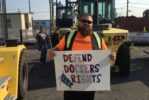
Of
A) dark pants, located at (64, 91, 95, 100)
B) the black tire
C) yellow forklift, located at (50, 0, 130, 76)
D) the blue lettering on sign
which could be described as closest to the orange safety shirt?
the blue lettering on sign

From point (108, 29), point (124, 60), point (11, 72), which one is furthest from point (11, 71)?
point (108, 29)

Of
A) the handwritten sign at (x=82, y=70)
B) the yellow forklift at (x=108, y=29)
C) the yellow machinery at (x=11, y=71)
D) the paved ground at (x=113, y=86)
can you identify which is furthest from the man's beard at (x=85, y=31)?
the yellow forklift at (x=108, y=29)

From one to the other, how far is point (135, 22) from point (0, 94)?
3290 cm

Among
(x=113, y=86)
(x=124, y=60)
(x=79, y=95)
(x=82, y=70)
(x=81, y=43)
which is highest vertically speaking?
(x=81, y=43)

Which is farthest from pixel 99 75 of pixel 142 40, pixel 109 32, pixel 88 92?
pixel 142 40

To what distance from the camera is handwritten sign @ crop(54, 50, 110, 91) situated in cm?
570

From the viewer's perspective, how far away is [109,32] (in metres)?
12.9

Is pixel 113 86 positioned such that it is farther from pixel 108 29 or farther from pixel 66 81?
pixel 66 81

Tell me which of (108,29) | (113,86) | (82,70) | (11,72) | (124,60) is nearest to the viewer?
(82,70)

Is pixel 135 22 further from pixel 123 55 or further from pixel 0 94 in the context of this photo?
pixel 0 94

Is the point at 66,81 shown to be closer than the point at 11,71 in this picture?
Yes

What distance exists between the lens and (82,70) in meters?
5.74

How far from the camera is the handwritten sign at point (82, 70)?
5703mm

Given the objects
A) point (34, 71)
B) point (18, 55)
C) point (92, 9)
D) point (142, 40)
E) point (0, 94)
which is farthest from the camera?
point (142, 40)
